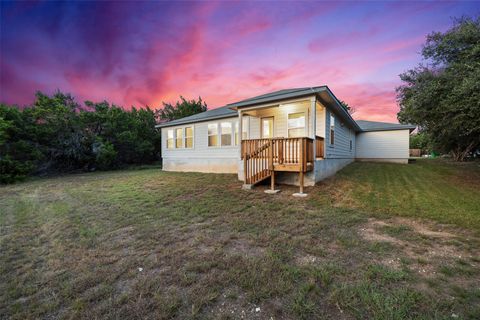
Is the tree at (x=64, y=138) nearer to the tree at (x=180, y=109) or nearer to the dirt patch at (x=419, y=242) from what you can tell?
the tree at (x=180, y=109)

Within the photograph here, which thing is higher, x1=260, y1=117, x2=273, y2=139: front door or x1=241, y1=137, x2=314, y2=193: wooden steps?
x1=260, y1=117, x2=273, y2=139: front door

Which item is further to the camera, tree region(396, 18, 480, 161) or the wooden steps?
the wooden steps

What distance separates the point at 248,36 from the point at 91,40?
798cm

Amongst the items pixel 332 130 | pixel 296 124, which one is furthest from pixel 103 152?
pixel 332 130

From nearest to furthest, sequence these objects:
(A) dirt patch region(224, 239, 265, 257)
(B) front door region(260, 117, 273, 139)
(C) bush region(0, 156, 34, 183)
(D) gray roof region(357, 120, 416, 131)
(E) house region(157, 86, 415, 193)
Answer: (A) dirt patch region(224, 239, 265, 257)
(E) house region(157, 86, 415, 193)
(B) front door region(260, 117, 273, 139)
(C) bush region(0, 156, 34, 183)
(D) gray roof region(357, 120, 416, 131)

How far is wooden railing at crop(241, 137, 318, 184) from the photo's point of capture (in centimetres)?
676

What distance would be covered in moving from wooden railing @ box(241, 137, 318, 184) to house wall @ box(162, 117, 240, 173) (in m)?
3.18

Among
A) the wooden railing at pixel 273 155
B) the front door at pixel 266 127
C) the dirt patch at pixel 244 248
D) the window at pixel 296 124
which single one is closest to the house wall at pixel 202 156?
the front door at pixel 266 127

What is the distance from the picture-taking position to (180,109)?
100 ft

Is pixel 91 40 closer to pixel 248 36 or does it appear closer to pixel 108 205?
pixel 248 36

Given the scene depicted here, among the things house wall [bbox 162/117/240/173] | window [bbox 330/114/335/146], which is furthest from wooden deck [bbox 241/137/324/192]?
house wall [bbox 162/117/240/173]

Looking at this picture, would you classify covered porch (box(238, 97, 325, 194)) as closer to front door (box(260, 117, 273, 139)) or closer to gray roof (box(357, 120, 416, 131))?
front door (box(260, 117, 273, 139))

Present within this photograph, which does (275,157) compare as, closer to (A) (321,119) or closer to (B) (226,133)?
(A) (321,119)

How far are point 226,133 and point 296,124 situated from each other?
4.26 metres
